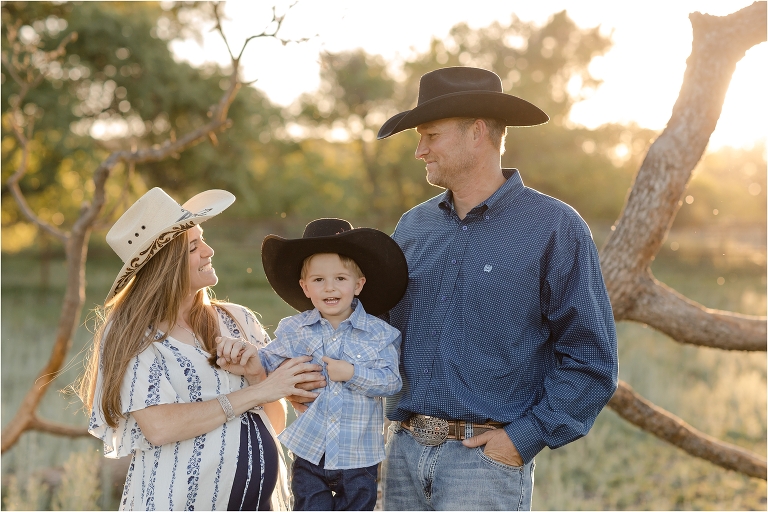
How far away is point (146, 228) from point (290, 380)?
745mm

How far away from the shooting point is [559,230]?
8.66 ft

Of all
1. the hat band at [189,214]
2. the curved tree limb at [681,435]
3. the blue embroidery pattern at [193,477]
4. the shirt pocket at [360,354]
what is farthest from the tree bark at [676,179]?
the blue embroidery pattern at [193,477]

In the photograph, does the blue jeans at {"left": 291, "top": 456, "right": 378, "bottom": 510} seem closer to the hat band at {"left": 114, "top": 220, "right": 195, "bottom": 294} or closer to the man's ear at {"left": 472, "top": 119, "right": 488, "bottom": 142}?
the hat band at {"left": 114, "top": 220, "right": 195, "bottom": 294}

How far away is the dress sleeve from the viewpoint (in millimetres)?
2529

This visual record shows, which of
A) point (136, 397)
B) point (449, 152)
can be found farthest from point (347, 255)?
point (136, 397)

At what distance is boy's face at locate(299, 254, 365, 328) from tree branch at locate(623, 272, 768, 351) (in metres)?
2.38

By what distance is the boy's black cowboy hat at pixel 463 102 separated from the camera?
9.12 feet

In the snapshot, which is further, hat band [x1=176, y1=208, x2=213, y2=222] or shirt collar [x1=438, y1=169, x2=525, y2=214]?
shirt collar [x1=438, y1=169, x2=525, y2=214]

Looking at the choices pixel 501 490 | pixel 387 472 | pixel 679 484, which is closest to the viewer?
pixel 501 490

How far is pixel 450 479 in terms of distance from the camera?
2650 millimetres

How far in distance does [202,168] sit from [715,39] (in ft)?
47.6

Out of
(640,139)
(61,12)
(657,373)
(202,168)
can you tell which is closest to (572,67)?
(640,139)

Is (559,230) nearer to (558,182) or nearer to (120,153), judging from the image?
(120,153)

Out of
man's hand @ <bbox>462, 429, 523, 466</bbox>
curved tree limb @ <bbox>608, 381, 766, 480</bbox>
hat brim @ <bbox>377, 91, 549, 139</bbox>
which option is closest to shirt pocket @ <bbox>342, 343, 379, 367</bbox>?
man's hand @ <bbox>462, 429, 523, 466</bbox>
